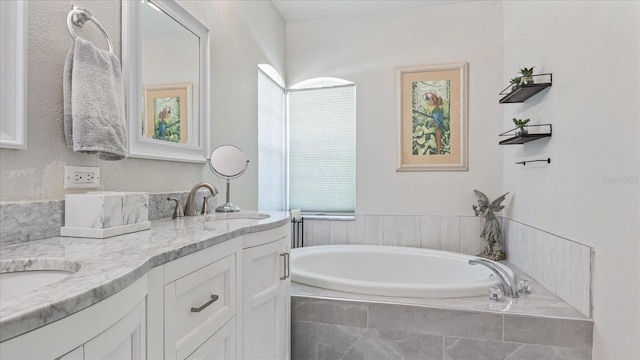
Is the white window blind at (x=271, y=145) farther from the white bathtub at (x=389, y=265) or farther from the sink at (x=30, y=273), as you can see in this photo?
the sink at (x=30, y=273)

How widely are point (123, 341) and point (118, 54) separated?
47.3 inches

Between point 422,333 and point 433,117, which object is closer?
point 422,333

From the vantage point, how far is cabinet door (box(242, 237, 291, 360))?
133 centimetres

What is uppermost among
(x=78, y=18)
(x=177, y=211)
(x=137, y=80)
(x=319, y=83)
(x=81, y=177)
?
(x=319, y=83)

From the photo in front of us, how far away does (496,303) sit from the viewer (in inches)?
71.8

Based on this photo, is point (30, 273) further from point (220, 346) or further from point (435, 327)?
point (435, 327)

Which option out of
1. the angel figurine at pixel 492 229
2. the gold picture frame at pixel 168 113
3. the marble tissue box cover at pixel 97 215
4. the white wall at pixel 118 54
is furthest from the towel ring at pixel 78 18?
the angel figurine at pixel 492 229

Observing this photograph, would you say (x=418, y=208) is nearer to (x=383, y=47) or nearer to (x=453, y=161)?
(x=453, y=161)

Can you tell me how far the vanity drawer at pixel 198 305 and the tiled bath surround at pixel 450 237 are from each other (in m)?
1.77

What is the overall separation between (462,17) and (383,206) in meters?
1.77

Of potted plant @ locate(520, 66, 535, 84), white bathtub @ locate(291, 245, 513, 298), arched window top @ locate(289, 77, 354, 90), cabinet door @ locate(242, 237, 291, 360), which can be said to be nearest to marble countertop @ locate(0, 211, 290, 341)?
cabinet door @ locate(242, 237, 291, 360)

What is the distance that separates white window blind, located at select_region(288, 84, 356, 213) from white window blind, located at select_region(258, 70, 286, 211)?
0.36 feet

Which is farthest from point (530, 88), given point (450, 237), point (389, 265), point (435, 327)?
point (389, 265)

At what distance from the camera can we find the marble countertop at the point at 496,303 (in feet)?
5.64
